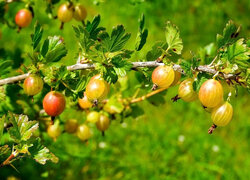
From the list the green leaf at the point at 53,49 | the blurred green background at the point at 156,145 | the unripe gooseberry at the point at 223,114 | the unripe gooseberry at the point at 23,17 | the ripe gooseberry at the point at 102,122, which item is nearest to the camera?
the unripe gooseberry at the point at 223,114

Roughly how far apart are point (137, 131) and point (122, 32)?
224cm

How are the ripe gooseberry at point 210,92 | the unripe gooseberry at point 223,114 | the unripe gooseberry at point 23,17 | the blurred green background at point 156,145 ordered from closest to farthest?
the ripe gooseberry at point 210,92
the unripe gooseberry at point 223,114
the unripe gooseberry at point 23,17
the blurred green background at point 156,145

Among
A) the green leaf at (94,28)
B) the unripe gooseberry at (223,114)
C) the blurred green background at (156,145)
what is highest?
the green leaf at (94,28)

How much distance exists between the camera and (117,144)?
10.6 ft

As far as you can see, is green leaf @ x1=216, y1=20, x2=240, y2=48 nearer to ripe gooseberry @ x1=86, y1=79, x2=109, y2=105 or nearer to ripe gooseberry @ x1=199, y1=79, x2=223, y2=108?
ripe gooseberry @ x1=199, y1=79, x2=223, y2=108

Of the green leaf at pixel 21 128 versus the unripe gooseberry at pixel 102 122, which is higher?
the green leaf at pixel 21 128

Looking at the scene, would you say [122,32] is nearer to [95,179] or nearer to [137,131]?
[95,179]

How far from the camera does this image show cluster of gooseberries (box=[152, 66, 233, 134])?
113 centimetres

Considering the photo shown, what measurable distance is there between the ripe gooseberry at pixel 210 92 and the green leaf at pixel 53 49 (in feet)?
1.73

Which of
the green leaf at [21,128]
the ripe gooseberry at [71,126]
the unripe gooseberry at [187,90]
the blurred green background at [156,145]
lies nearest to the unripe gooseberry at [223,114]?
the unripe gooseberry at [187,90]

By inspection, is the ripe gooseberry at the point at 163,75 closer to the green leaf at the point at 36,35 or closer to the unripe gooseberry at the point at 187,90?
the unripe gooseberry at the point at 187,90

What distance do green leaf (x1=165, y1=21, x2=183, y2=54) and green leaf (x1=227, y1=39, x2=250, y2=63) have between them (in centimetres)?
18

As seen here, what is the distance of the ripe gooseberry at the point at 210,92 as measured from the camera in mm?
1117

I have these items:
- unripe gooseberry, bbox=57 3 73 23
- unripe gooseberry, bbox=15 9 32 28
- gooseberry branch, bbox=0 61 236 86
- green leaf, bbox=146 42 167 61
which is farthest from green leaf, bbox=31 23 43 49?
unripe gooseberry, bbox=15 9 32 28
